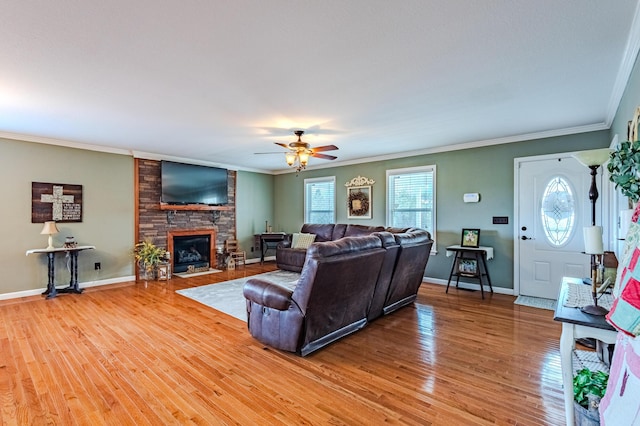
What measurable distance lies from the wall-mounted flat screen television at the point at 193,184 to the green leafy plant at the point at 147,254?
0.94 metres

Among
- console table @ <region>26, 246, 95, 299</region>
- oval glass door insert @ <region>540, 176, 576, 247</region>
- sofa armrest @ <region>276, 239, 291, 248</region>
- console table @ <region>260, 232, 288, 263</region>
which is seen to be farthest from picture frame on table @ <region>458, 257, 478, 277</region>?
console table @ <region>26, 246, 95, 299</region>

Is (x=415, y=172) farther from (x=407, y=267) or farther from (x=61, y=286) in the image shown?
(x=61, y=286)

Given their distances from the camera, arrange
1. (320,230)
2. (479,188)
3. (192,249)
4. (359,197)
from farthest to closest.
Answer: (320,230)
(192,249)
(359,197)
(479,188)

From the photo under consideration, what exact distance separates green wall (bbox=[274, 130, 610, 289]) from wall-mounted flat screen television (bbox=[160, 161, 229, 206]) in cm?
343

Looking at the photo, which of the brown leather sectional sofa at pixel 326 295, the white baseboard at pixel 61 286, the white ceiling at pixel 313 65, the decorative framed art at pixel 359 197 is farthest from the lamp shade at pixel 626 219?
the white baseboard at pixel 61 286

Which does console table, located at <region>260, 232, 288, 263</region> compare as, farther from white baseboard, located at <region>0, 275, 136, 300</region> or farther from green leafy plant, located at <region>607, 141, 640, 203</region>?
green leafy plant, located at <region>607, 141, 640, 203</region>

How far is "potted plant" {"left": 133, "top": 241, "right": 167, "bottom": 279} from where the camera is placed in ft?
19.7

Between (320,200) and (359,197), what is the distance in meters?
1.24

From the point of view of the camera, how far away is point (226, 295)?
494 cm

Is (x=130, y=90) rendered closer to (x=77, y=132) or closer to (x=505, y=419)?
(x=77, y=132)

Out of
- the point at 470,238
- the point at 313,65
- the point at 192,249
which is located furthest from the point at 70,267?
the point at 470,238

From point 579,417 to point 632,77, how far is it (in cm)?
256

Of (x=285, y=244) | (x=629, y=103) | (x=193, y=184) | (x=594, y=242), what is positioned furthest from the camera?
(x=285, y=244)

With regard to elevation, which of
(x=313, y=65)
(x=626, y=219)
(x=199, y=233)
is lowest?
(x=199, y=233)
